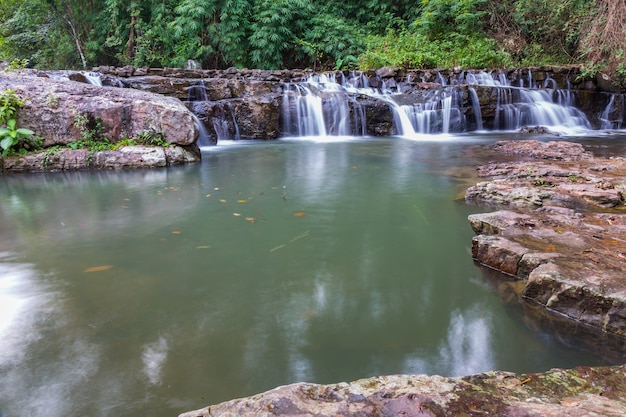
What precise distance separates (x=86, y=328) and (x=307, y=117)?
10508 millimetres

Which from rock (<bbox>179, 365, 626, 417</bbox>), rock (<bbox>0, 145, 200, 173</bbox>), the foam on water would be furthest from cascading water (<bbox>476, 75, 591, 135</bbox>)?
the foam on water

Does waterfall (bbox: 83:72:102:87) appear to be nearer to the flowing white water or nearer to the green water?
the flowing white water

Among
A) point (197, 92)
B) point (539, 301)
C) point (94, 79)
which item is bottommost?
point (539, 301)

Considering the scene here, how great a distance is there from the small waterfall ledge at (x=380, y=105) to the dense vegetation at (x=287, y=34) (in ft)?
11.7

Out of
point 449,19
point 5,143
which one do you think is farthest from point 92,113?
point 449,19

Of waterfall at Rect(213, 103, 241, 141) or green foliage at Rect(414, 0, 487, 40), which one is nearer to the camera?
waterfall at Rect(213, 103, 241, 141)

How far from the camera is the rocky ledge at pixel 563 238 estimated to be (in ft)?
8.37

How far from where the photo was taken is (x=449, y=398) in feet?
5.14

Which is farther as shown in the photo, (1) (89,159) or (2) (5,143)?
(1) (89,159)

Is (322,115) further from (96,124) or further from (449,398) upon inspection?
(449,398)

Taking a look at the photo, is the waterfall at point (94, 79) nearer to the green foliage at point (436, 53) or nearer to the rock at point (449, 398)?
the green foliage at point (436, 53)

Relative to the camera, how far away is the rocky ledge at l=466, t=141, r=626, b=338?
2.55 meters

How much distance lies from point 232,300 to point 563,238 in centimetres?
257

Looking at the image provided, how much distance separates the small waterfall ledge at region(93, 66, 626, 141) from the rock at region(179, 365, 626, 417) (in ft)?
33.6
